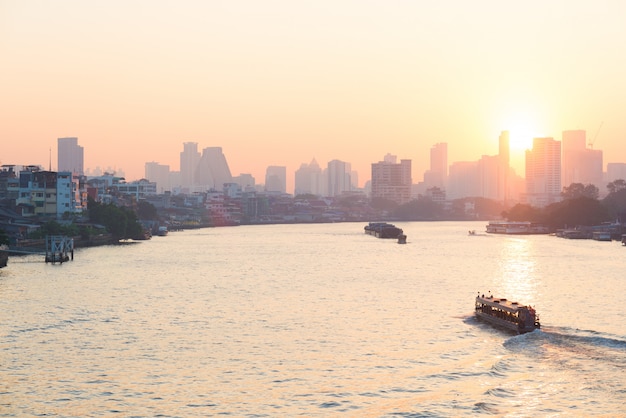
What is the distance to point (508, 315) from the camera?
41656 mm

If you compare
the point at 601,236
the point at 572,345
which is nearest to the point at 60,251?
the point at 572,345

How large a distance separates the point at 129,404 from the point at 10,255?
68.3m

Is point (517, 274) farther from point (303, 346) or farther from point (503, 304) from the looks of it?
point (303, 346)

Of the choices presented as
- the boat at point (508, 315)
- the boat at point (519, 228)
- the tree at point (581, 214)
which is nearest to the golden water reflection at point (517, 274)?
the boat at point (508, 315)

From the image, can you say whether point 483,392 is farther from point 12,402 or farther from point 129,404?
point 12,402

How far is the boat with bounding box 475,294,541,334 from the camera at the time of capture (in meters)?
40.0

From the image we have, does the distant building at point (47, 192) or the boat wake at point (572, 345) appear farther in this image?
the distant building at point (47, 192)

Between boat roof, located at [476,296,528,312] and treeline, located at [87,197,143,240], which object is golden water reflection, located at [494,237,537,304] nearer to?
boat roof, located at [476,296,528,312]

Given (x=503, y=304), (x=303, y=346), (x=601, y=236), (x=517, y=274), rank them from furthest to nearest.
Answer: (x=601, y=236) → (x=517, y=274) → (x=503, y=304) → (x=303, y=346)

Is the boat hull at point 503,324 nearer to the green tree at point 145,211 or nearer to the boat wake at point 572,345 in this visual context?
the boat wake at point 572,345

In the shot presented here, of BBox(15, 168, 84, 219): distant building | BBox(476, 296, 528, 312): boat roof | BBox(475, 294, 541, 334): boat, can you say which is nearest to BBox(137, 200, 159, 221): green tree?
BBox(15, 168, 84, 219): distant building

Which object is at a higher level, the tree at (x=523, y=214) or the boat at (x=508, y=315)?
the tree at (x=523, y=214)

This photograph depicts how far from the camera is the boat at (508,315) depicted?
131ft

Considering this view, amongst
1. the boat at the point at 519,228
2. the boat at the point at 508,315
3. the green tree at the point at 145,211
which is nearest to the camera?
the boat at the point at 508,315
